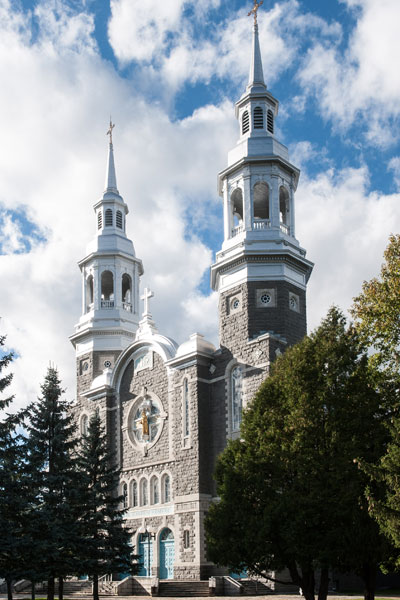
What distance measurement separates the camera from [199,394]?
35062 millimetres

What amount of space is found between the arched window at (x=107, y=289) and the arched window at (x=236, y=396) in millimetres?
13270

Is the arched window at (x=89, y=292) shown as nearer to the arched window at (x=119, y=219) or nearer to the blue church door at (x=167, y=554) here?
the arched window at (x=119, y=219)

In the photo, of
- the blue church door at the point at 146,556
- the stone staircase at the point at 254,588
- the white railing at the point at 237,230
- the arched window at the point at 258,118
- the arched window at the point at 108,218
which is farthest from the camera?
the arched window at the point at 108,218

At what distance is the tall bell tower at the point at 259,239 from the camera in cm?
3472

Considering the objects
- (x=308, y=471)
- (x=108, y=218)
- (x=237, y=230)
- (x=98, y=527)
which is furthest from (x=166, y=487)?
(x=108, y=218)

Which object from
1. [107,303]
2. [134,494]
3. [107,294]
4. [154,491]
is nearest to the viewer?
[154,491]

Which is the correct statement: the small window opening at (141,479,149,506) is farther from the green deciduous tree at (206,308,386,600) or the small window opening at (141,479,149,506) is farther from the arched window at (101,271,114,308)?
the green deciduous tree at (206,308,386,600)

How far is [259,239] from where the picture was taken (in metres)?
35.6

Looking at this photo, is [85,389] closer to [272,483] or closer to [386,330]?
[272,483]

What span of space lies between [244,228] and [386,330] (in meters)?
16.4

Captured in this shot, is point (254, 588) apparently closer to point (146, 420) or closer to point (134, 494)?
point (134, 494)

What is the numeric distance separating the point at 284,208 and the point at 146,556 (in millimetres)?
18537

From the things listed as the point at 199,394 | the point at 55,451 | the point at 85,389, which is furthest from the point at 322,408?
the point at 85,389

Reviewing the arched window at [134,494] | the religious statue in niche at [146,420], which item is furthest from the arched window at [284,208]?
the arched window at [134,494]
